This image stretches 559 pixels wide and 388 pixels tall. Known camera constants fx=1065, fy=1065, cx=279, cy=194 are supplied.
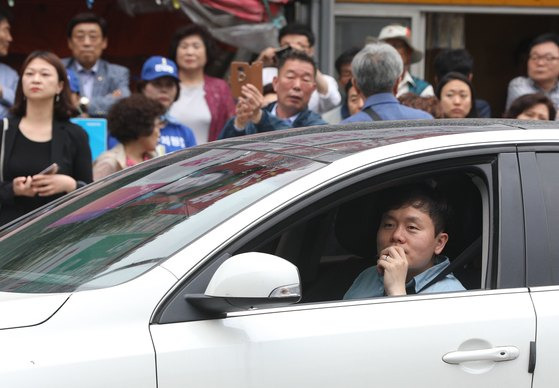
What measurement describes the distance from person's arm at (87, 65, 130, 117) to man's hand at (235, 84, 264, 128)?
163cm

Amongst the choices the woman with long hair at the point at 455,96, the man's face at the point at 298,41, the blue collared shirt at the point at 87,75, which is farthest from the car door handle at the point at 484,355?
the blue collared shirt at the point at 87,75

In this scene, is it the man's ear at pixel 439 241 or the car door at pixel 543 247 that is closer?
the car door at pixel 543 247

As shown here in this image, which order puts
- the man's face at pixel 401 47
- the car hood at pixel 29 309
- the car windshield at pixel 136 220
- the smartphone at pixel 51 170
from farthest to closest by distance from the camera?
the man's face at pixel 401 47, the smartphone at pixel 51 170, the car windshield at pixel 136 220, the car hood at pixel 29 309

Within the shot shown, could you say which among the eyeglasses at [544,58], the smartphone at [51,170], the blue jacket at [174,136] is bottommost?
the smartphone at [51,170]

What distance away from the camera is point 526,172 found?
350 centimetres

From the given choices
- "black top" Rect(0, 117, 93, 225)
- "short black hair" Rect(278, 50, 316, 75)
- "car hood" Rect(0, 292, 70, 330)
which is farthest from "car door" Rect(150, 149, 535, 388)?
"short black hair" Rect(278, 50, 316, 75)

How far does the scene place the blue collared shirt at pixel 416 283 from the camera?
3.64m

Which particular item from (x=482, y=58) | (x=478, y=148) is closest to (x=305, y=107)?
(x=478, y=148)

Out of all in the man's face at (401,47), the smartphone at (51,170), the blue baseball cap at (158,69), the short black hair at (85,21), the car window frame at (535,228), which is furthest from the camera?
the man's face at (401,47)

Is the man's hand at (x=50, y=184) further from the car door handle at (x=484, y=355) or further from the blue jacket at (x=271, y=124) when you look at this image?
the car door handle at (x=484, y=355)

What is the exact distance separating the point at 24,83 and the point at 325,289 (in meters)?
2.94

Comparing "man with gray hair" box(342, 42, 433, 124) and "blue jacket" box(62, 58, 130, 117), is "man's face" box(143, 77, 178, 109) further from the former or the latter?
"man with gray hair" box(342, 42, 433, 124)

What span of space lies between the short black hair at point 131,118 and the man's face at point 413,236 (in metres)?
2.94

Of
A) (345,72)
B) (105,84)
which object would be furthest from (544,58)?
(105,84)
